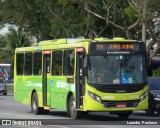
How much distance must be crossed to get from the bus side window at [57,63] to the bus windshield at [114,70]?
8.69 ft

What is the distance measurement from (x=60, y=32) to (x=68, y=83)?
30563mm

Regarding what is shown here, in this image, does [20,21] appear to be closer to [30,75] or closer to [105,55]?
[30,75]

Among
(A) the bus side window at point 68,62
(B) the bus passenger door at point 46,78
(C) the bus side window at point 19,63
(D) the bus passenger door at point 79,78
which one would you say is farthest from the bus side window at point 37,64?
(D) the bus passenger door at point 79,78

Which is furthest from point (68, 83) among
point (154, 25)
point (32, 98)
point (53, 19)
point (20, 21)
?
point (20, 21)

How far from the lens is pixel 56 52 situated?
25.4 metres

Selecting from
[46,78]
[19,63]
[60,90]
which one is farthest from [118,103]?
[19,63]

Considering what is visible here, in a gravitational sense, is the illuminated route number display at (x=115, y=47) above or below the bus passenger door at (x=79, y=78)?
above

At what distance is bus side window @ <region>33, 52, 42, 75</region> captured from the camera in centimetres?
2698

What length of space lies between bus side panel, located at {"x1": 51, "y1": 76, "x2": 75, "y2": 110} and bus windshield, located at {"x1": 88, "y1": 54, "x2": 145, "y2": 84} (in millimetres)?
1367

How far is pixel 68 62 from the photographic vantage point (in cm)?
2411

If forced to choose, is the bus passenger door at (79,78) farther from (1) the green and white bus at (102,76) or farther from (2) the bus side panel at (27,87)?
(2) the bus side panel at (27,87)

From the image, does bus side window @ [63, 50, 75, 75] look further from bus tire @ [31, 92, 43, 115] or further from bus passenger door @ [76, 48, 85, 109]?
bus tire @ [31, 92, 43, 115]

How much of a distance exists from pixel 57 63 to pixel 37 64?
216 centimetres

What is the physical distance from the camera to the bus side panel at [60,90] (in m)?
24.1
